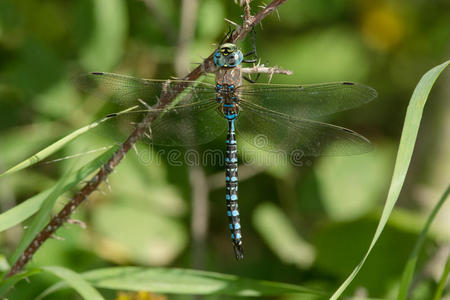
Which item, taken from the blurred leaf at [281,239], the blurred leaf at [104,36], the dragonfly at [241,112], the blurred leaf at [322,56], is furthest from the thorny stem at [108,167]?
the blurred leaf at [322,56]

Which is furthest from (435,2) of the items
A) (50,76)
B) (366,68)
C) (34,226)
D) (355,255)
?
(34,226)

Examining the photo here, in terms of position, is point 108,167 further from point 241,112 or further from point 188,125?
point 241,112

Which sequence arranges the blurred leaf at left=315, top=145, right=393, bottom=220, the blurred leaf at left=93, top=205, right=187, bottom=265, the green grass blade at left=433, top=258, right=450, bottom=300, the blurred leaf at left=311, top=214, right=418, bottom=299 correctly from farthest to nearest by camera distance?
the blurred leaf at left=315, top=145, right=393, bottom=220
the blurred leaf at left=93, top=205, right=187, bottom=265
the blurred leaf at left=311, top=214, right=418, bottom=299
the green grass blade at left=433, top=258, right=450, bottom=300

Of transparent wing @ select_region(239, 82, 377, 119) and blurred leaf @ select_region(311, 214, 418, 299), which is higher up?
transparent wing @ select_region(239, 82, 377, 119)

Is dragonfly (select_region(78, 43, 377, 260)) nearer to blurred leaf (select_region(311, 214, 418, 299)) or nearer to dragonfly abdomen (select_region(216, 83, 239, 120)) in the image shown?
dragonfly abdomen (select_region(216, 83, 239, 120))

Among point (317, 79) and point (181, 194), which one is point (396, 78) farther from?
point (181, 194)

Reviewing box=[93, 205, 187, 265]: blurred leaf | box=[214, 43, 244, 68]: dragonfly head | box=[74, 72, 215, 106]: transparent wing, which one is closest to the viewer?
box=[214, 43, 244, 68]: dragonfly head

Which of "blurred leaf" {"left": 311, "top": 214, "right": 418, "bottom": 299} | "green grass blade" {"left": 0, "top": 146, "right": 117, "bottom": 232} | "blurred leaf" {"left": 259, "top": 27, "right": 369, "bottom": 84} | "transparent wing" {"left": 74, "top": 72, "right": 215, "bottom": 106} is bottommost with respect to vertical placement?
"green grass blade" {"left": 0, "top": 146, "right": 117, "bottom": 232}

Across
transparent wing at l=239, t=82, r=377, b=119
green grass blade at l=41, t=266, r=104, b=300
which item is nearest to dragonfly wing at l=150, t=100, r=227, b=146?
transparent wing at l=239, t=82, r=377, b=119

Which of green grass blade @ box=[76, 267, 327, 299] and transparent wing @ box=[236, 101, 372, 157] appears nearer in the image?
green grass blade @ box=[76, 267, 327, 299]
